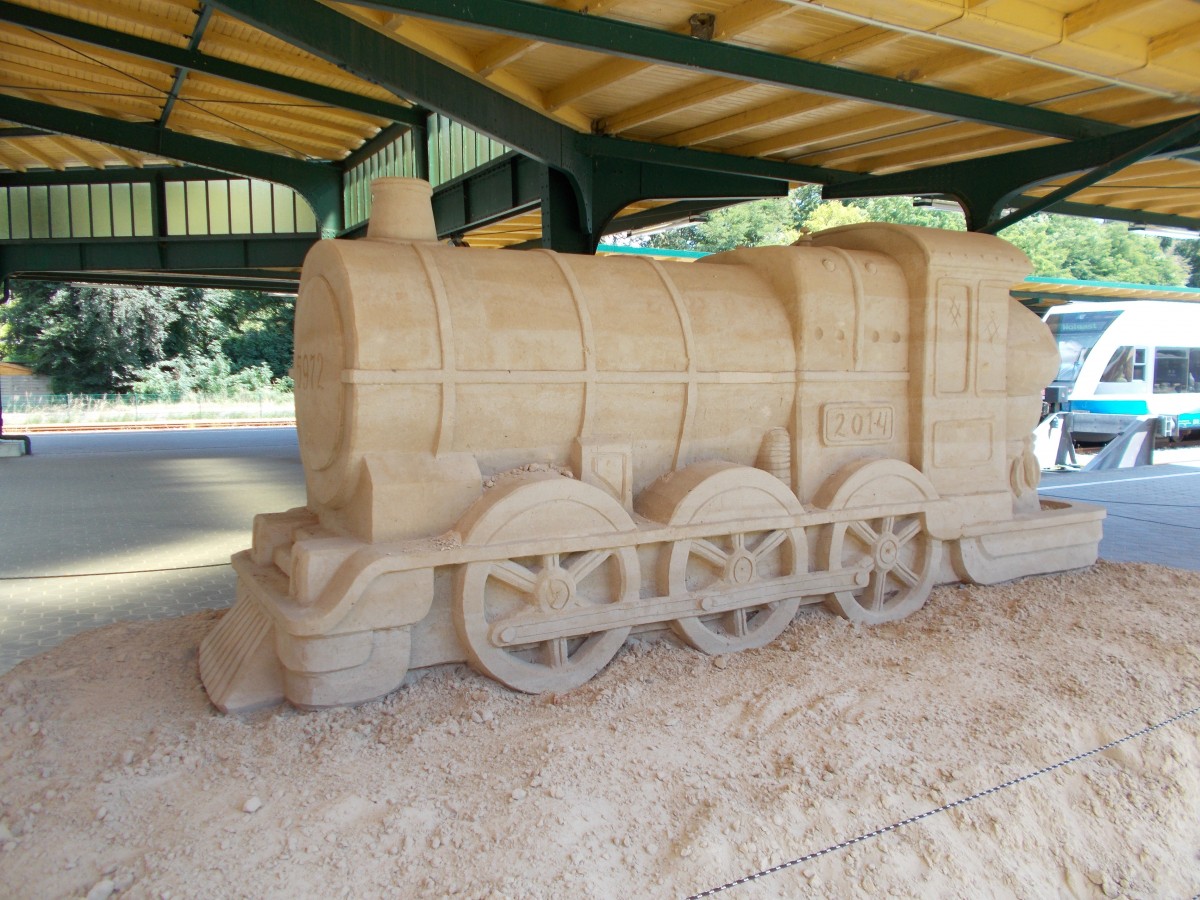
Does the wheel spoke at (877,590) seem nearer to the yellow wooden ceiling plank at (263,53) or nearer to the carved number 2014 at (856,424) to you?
the carved number 2014 at (856,424)

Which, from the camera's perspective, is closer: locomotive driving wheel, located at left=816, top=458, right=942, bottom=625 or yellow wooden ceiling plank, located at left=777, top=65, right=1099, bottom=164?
locomotive driving wheel, located at left=816, top=458, right=942, bottom=625

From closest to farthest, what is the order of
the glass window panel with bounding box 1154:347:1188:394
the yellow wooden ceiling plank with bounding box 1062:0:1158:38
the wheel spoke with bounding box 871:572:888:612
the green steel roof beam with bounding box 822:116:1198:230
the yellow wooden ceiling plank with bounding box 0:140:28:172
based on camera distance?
the yellow wooden ceiling plank with bounding box 1062:0:1158:38 < the wheel spoke with bounding box 871:572:888:612 < the green steel roof beam with bounding box 822:116:1198:230 < the yellow wooden ceiling plank with bounding box 0:140:28:172 < the glass window panel with bounding box 1154:347:1188:394

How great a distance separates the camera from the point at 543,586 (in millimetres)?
4410

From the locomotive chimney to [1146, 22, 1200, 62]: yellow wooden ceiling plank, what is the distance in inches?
195

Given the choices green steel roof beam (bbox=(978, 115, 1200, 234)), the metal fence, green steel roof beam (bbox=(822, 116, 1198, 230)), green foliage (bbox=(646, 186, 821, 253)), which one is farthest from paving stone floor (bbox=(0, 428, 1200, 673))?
green foliage (bbox=(646, 186, 821, 253))

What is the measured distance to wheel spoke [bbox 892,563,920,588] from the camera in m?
5.66

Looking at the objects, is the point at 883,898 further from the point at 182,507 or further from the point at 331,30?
the point at 182,507

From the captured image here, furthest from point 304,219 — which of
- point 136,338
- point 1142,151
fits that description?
point 136,338

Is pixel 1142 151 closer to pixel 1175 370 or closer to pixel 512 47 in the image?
pixel 512 47

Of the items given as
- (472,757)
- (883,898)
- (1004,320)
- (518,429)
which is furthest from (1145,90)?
(472,757)

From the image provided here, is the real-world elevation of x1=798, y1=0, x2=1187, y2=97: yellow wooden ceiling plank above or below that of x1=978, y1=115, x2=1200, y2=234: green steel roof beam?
above

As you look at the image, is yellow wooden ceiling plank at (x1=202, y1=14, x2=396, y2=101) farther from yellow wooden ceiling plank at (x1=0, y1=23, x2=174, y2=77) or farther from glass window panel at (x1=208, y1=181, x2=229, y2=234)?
glass window panel at (x1=208, y1=181, x2=229, y2=234)

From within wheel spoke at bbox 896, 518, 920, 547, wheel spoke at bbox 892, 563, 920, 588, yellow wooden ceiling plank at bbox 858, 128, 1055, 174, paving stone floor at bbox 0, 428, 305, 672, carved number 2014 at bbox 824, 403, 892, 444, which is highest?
yellow wooden ceiling plank at bbox 858, 128, 1055, 174

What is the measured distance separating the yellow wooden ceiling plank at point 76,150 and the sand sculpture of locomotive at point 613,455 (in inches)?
490
